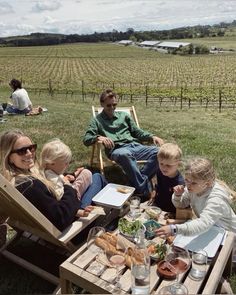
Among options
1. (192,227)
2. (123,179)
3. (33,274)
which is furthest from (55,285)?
(123,179)

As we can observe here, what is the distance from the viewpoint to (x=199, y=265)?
9.00 feet

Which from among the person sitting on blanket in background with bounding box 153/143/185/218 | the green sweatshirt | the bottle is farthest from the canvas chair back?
the green sweatshirt

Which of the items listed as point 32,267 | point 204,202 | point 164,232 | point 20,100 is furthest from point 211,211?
point 20,100

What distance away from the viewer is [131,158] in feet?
17.4

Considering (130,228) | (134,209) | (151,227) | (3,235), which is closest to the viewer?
(130,228)

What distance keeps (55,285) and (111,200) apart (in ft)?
3.05

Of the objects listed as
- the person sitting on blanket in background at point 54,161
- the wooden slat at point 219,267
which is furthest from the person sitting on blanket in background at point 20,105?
the wooden slat at point 219,267

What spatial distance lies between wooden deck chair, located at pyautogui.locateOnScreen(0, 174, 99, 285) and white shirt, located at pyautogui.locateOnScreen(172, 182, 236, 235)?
90 centimetres

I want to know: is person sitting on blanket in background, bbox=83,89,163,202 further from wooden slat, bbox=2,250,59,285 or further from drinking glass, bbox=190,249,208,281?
drinking glass, bbox=190,249,208,281

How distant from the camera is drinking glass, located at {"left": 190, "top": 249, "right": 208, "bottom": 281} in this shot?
2682 mm

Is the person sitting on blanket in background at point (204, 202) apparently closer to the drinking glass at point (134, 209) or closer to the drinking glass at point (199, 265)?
the drinking glass at point (199, 265)

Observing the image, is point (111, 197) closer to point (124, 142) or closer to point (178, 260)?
point (178, 260)

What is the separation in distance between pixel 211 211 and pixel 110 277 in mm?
1046

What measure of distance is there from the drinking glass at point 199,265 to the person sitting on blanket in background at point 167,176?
1175 mm
